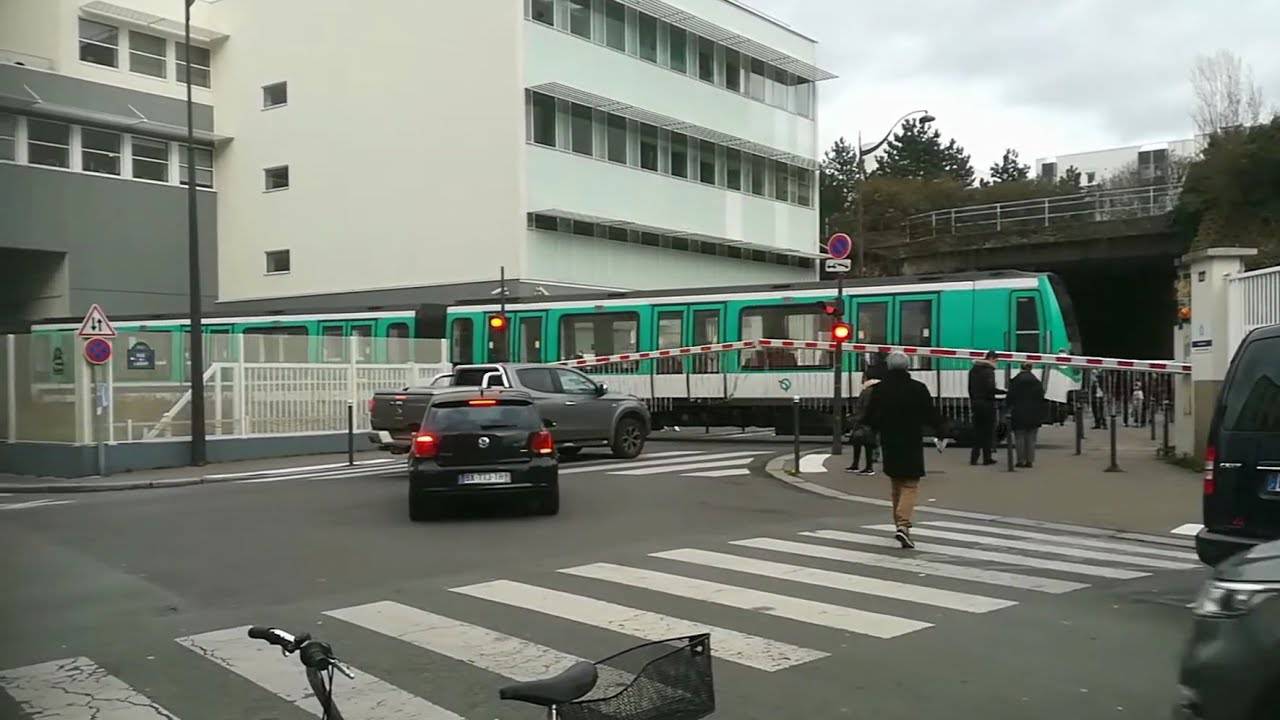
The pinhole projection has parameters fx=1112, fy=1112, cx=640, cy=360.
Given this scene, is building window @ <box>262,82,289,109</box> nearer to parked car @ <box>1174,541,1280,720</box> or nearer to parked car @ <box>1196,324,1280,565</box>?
parked car @ <box>1196,324,1280,565</box>

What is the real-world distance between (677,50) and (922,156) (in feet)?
181

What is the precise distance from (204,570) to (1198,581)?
8.42 metres

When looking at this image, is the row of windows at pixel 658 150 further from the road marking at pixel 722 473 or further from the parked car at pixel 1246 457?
the parked car at pixel 1246 457

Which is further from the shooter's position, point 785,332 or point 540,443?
point 785,332

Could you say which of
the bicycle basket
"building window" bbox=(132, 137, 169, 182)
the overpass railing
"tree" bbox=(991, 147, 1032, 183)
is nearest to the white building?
"tree" bbox=(991, 147, 1032, 183)

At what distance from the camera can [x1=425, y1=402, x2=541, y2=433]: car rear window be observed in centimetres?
1284

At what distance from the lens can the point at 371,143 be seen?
134 feet

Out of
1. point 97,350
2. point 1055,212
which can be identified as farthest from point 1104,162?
point 97,350

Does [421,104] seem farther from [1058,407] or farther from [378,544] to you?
[378,544]

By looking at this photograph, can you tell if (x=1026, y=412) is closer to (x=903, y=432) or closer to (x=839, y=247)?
(x=839, y=247)

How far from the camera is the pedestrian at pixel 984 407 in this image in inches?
722

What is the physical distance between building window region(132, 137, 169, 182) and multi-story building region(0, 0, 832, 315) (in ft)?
0.25

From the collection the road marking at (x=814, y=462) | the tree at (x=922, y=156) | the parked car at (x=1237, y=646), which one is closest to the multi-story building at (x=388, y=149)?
the road marking at (x=814, y=462)

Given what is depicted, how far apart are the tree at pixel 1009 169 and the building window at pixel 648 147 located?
67603 millimetres
